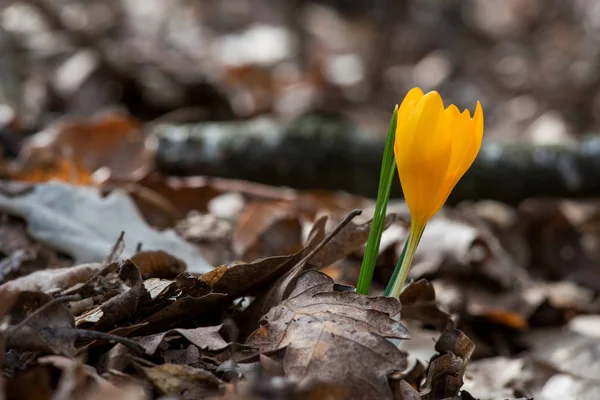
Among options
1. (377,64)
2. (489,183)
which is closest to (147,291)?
(489,183)

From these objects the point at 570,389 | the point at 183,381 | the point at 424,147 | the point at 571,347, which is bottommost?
the point at 183,381

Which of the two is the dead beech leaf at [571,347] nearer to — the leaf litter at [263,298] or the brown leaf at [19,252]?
the leaf litter at [263,298]

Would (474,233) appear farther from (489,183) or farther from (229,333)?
(229,333)

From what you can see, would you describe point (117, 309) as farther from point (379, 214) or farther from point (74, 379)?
point (379, 214)

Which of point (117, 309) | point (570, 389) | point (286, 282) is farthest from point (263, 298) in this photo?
point (570, 389)

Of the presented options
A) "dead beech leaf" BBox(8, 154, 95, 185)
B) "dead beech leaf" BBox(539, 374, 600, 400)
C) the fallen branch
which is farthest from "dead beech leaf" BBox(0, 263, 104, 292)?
the fallen branch

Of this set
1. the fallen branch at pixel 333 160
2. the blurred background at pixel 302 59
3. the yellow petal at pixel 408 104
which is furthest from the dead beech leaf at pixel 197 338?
the blurred background at pixel 302 59
